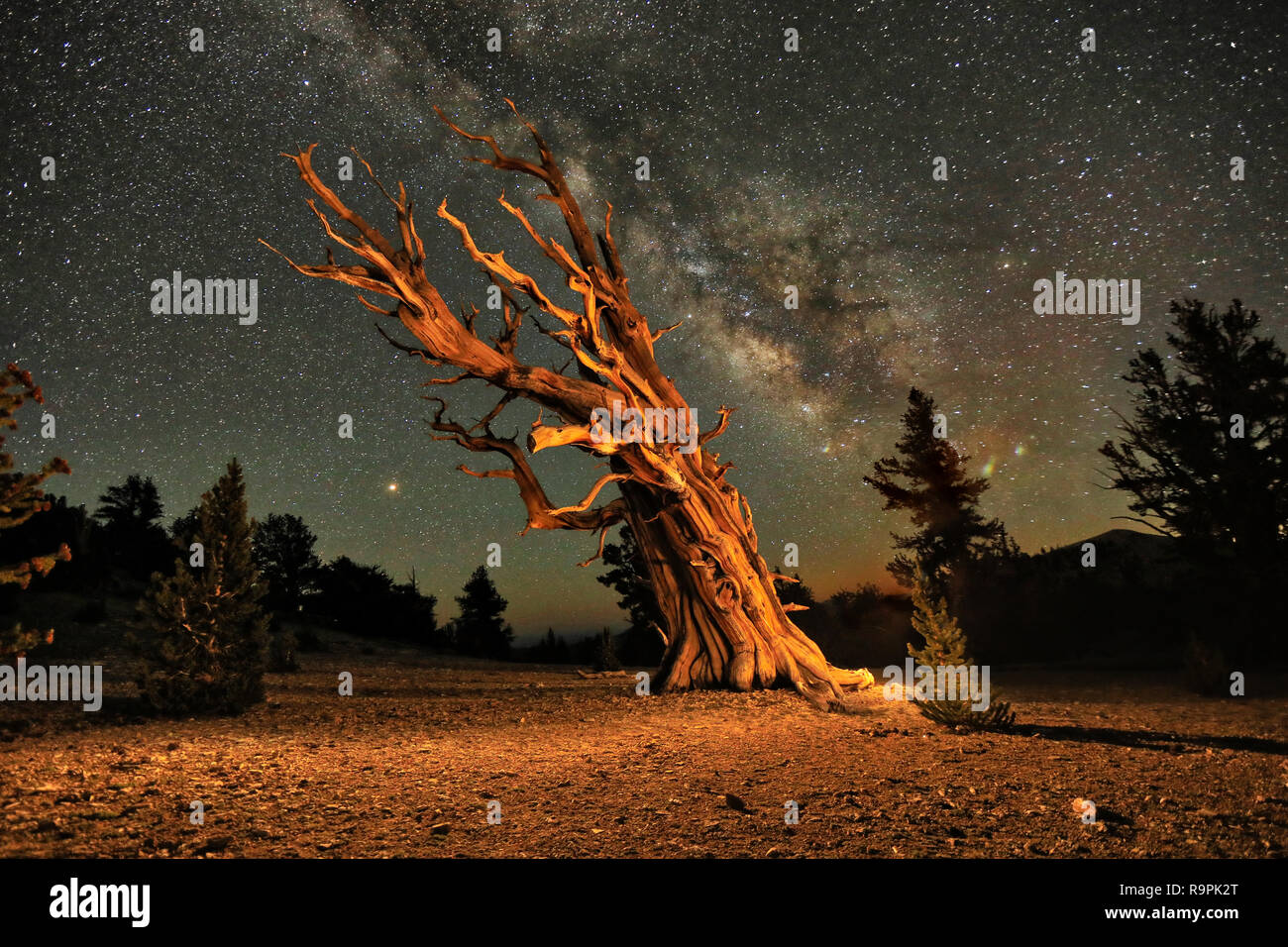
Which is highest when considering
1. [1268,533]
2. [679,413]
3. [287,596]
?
[679,413]

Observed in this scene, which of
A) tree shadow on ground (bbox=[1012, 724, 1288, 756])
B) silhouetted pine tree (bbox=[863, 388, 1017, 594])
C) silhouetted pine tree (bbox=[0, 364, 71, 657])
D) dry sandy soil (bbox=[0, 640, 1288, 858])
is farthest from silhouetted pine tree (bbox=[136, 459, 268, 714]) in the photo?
silhouetted pine tree (bbox=[863, 388, 1017, 594])

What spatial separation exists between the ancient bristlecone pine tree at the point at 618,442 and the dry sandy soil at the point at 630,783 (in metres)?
1.86

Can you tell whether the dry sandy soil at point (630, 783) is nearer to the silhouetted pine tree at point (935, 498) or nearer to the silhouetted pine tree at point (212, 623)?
the silhouetted pine tree at point (212, 623)

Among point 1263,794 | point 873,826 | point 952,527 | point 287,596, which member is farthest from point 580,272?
point 287,596

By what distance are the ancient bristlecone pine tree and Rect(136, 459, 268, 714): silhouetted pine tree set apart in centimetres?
336

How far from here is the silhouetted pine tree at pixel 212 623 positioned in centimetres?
850

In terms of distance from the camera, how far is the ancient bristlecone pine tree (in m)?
10.2

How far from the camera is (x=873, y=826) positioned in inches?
174

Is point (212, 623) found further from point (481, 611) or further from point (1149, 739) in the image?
point (481, 611)

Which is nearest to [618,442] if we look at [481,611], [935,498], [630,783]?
[630,783]

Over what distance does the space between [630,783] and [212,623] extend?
633 centimetres

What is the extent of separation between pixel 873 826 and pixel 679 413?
8.26 meters

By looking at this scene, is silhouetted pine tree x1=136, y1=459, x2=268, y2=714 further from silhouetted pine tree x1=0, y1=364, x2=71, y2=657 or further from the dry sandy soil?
silhouetted pine tree x1=0, y1=364, x2=71, y2=657
